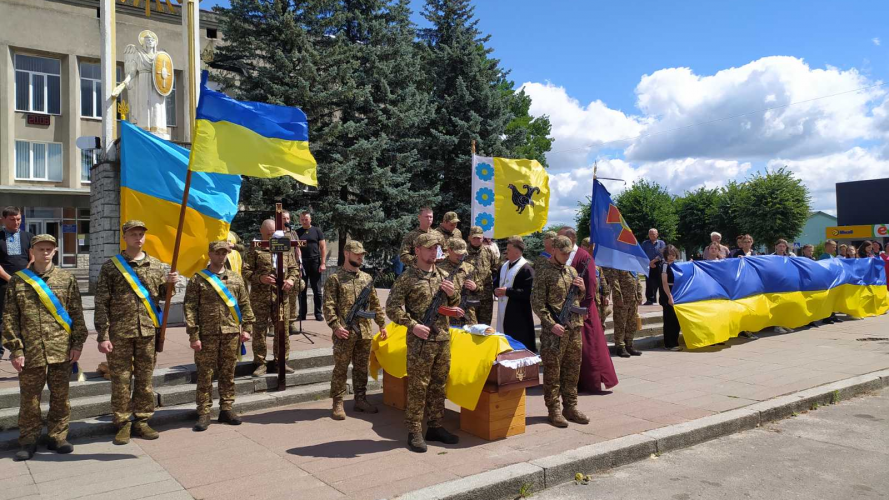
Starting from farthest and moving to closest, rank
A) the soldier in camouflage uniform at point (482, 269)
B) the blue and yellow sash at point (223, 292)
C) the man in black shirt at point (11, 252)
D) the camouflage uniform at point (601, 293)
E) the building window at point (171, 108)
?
the building window at point (171, 108), the camouflage uniform at point (601, 293), the soldier in camouflage uniform at point (482, 269), the man in black shirt at point (11, 252), the blue and yellow sash at point (223, 292)

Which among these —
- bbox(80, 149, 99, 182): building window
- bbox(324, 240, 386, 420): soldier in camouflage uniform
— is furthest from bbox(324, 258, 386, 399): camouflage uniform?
bbox(80, 149, 99, 182): building window

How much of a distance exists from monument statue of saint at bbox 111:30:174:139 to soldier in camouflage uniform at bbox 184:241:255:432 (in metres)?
12.7

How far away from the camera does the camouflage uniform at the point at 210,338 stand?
631 centimetres

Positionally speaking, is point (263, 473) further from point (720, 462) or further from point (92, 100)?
point (92, 100)

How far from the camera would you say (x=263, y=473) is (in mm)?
4984

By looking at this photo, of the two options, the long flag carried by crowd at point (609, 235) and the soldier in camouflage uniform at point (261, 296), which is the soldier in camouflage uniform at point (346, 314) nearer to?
the soldier in camouflage uniform at point (261, 296)

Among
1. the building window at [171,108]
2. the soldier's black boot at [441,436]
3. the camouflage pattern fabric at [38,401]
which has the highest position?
the building window at [171,108]

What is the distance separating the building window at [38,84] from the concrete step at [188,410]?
31458 millimetres

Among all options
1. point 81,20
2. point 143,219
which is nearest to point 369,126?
point 143,219

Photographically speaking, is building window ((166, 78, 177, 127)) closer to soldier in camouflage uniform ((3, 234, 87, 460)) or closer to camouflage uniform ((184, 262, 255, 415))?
camouflage uniform ((184, 262, 255, 415))

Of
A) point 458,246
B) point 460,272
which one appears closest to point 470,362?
point 460,272

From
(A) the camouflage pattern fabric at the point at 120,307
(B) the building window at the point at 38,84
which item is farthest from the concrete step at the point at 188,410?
(B) the building window at the point at 38,84

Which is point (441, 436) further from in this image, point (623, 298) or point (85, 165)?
point (85, 165)

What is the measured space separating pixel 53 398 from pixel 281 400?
7.97ft
